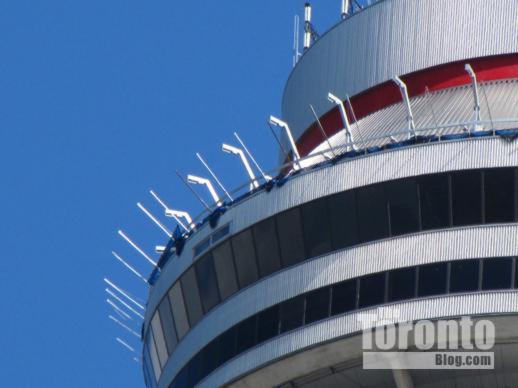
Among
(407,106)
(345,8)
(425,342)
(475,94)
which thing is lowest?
(425,342)

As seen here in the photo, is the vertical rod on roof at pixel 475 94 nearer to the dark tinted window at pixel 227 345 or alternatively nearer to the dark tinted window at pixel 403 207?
the dark tinted window at pixel 403 207

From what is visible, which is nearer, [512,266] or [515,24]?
[512,266]

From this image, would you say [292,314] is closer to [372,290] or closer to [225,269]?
[372,290]

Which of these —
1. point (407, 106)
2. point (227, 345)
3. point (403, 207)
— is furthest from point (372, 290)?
point (407, 106)

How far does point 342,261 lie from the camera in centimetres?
6681

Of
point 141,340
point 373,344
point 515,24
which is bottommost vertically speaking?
point 373,344

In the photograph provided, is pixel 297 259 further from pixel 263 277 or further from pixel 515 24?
pixel 515 24

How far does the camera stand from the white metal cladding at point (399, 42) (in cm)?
7462

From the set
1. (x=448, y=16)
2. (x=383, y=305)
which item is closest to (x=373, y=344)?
(x=383, y=305)

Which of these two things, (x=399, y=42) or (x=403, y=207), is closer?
(x=403, y=207)

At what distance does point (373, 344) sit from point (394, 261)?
258 centimetres

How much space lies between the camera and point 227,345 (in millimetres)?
69500

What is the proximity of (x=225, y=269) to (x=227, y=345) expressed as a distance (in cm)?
241

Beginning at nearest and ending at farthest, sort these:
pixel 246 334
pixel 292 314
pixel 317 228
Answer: pixel 292 314
pixel 317 228
pixel 246 334
